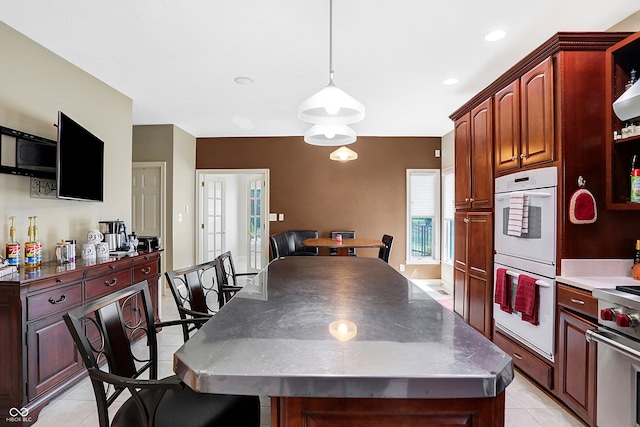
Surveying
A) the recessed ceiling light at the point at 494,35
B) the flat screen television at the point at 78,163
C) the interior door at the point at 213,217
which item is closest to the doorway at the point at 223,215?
the interior door at the point at 213,217

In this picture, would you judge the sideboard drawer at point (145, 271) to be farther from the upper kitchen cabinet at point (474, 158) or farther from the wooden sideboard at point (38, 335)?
the upper kitchen cabinet at point (474, 158)

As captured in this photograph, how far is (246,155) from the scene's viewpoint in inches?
240

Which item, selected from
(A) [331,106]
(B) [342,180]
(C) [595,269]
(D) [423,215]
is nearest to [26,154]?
(A) [331,106]

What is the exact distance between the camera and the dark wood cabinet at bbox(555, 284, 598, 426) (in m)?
1.87

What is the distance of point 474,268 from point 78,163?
3702mm

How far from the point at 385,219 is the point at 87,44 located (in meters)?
4.70

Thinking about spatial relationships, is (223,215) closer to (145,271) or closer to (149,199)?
(149,199)

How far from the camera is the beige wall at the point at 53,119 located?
2.55 meters

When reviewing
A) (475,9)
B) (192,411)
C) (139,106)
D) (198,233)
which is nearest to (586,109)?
(475,9)

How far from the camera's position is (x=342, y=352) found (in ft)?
3.03

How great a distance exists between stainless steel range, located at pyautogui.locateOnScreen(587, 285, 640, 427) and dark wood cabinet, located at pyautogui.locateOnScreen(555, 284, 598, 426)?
0.07 metres

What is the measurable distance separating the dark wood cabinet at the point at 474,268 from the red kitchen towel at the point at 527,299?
50 centimetres

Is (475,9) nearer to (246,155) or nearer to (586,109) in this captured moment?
(586,109)

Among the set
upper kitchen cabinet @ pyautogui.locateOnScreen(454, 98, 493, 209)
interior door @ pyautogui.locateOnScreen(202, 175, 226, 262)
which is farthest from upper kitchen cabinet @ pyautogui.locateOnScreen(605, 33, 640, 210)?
interior door @ pyautogui.locateOnScreen(202, 175, 226, 262)
